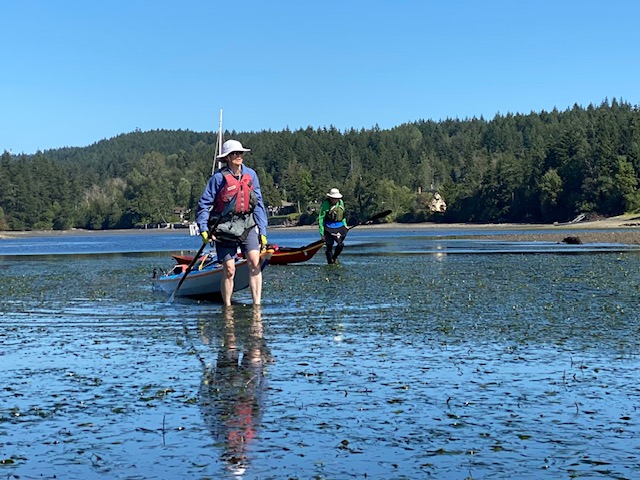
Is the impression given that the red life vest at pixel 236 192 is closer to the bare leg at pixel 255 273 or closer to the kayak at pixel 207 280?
the bare leg at pixel 255 273

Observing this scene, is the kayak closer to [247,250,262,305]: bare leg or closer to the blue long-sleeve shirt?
[247,250,262,305]: bare leg

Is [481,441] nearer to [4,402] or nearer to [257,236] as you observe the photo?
[4,402]

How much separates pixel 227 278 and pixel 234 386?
26.4ft

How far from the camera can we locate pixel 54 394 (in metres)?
9.49

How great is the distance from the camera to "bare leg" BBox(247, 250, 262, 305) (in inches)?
668

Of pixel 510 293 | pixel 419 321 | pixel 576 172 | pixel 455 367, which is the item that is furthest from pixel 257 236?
pixel 576 172

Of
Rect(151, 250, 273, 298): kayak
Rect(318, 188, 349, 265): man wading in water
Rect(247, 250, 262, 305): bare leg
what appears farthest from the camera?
Rect(318, 188, 349, 265): man wading in water

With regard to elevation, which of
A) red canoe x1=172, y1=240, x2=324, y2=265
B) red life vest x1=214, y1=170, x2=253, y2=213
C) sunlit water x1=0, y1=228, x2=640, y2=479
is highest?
red life vest x1=214, y1=170, x2=253, y2=213

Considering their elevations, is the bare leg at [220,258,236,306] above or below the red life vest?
below

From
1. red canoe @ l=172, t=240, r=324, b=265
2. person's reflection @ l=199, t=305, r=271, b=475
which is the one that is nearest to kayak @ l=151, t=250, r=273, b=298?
person's reflection @ l=199, t=305, r=271, b=475

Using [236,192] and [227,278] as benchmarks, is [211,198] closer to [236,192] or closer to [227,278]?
[236,192]

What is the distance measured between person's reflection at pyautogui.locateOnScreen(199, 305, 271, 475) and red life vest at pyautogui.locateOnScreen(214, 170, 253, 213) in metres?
2.22

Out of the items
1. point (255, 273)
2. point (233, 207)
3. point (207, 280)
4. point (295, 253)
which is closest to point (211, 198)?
point (233, 207)

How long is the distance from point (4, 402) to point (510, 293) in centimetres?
1231
